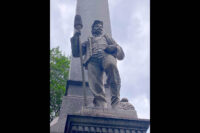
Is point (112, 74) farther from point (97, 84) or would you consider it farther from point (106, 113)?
point (106, 113)

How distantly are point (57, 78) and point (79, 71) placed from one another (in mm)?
12378

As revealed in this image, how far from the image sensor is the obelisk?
9.14m

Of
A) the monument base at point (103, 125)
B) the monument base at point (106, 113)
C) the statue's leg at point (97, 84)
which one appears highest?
the statue's leg at point (97, 84)

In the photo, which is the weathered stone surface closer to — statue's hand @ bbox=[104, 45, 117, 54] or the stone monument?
the stone monument

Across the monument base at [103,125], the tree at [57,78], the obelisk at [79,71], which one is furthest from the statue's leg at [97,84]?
the tree at [57,78]

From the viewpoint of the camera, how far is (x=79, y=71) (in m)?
10.5

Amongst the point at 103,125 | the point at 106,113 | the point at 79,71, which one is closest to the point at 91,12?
the point at 79,71

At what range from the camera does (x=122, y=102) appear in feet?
25.7

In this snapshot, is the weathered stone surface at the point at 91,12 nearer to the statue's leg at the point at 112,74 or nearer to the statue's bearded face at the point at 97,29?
the statue's bearded face at the point at 97,29

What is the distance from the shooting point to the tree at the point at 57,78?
20.4m

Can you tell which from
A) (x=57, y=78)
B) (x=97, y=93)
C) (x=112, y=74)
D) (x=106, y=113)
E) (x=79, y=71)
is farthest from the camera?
(x=57, y=78)
